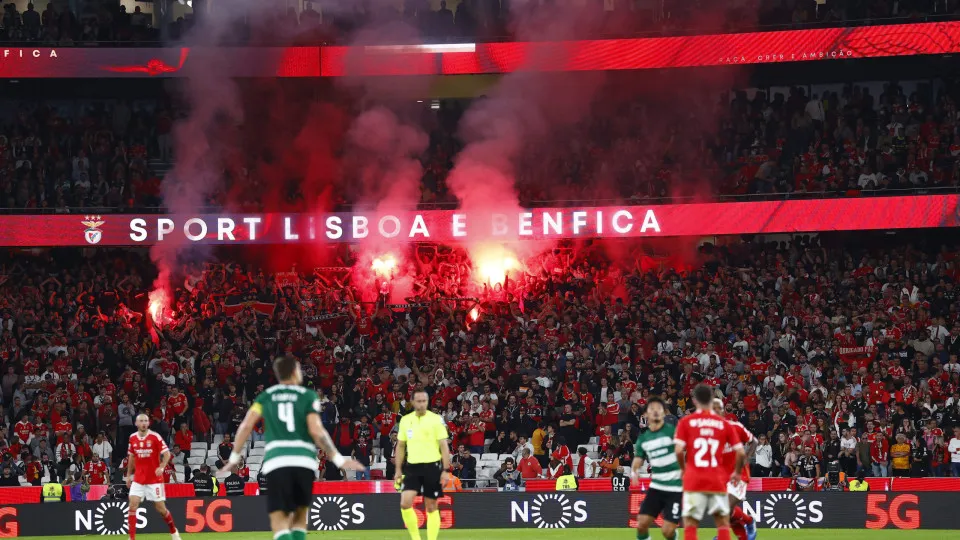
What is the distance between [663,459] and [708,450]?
1296 mm

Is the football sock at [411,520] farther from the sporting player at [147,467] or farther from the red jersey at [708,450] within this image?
the red jersey at [708,450]

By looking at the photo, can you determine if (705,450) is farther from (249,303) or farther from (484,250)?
(484,250)

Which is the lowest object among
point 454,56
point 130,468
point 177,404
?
point 130,468

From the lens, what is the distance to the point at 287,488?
441 inches

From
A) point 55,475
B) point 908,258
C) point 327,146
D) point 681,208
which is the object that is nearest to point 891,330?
point 908,258

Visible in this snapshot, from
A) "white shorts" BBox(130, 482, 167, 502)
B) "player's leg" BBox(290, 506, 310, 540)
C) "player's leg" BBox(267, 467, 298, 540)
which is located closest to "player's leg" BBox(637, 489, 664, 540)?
"player's leg" BBox(290, 506, 310, 540)

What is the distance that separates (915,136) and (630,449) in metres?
12.7

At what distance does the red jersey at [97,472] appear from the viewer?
25688 mm

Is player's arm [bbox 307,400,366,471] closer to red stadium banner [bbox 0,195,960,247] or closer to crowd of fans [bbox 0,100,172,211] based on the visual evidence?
red stadium banner [bbox 0,195,960,247]

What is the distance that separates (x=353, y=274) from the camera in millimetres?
34688

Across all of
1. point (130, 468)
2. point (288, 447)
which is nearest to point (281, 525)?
point (288, 447)

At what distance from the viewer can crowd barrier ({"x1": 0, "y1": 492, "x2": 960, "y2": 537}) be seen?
22453 mm

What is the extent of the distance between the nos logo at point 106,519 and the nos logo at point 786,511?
10701 millimetres

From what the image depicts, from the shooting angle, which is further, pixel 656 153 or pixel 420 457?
pixel 656 153
